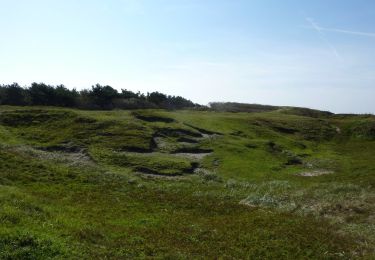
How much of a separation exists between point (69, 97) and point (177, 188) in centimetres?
7915

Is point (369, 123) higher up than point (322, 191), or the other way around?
point (369, 123)

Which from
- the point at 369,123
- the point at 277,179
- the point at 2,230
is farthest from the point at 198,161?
the point at 369,123

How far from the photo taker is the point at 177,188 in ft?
173

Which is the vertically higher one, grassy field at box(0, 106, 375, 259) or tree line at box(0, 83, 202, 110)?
tree line at box(0, 83, 202, 110)

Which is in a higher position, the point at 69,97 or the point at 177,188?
the point at 69,97

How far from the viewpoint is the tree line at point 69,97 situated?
120500 mm

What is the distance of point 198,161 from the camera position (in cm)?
6856

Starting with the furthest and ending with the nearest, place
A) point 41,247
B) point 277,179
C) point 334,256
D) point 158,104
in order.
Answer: point 158,104
point 277,179
point 334,256
point 41,247

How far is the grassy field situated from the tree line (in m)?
27.7

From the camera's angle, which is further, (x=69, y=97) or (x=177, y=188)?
(x=69, y=97)

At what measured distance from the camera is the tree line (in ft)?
395

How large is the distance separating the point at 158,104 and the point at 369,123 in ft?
228

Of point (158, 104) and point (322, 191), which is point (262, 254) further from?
point (158, 104)

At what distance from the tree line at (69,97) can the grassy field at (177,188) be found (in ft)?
91.0
